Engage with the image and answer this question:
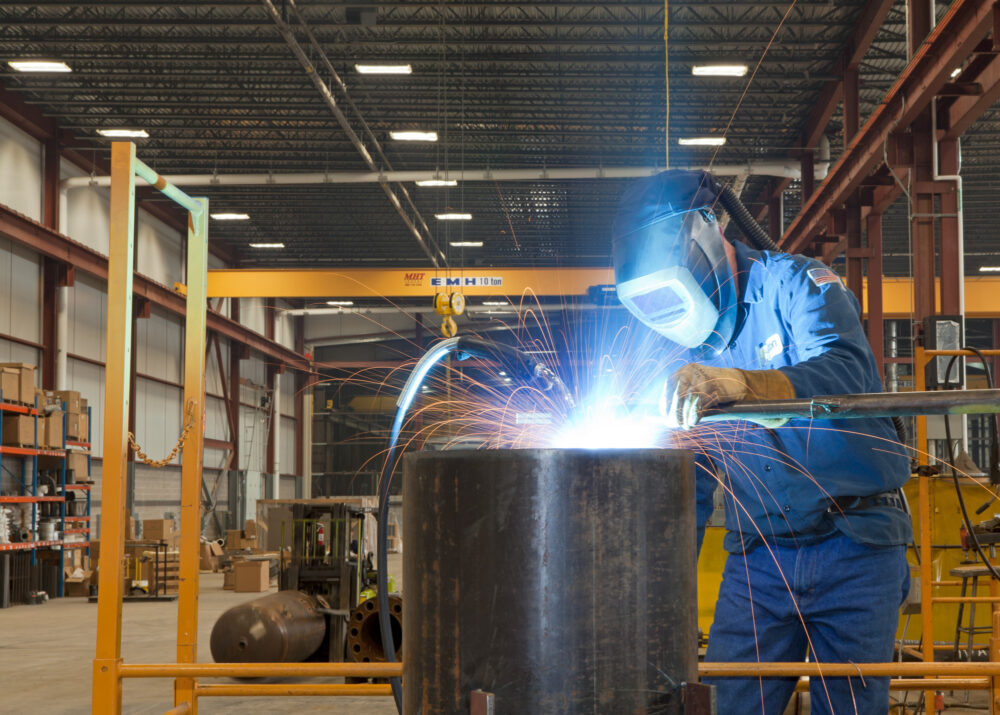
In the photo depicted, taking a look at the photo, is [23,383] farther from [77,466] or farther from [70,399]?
[77,466]

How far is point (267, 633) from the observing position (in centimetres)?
650

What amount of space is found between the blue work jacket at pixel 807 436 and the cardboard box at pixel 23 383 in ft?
35.2

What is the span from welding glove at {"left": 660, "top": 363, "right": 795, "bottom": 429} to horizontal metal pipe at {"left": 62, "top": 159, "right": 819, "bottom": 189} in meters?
13.1

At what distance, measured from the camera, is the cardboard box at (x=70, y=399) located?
13.1m

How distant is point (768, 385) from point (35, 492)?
11.8 meters

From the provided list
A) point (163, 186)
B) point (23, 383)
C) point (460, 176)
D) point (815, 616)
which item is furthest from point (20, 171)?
point (815, 616)

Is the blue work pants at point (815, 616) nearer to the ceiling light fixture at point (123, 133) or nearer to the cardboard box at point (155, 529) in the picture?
the cardboard box at point (155, 529)

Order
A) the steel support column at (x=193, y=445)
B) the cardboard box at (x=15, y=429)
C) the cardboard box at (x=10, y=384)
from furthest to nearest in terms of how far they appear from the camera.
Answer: the cardboard box at (x=15, y=429), the cardboard box at (x=10, y=384), the steel support column at (x=193, y=445)

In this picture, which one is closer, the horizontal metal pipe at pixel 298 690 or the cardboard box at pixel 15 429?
the horizontal metal pipe at pixel 298 690

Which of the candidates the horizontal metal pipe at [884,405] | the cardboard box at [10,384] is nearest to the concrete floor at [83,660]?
the cardboard box at [10,384]

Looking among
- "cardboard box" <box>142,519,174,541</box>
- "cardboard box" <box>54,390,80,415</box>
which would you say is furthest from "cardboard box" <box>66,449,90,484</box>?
"cardboard box" <box>142,519,174,541</box>

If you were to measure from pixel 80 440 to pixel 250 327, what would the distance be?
10.2m

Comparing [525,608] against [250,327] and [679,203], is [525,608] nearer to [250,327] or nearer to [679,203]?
[679,203]

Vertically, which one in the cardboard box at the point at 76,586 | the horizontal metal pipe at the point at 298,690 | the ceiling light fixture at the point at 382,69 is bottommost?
the cardboard box at the point at 76,586
